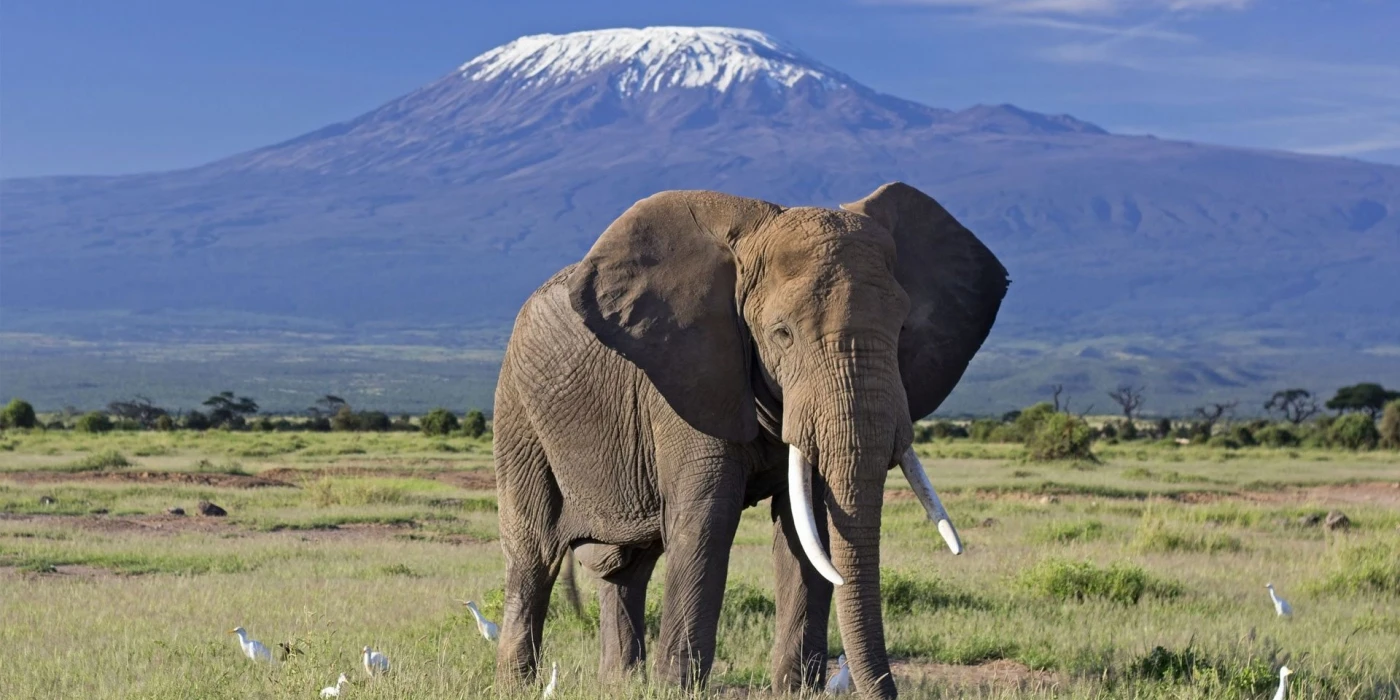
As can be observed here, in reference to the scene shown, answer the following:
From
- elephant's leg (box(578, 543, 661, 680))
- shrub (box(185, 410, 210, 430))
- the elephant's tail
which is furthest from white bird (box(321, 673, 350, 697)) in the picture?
shrub (box(185, 410, 210, 430))

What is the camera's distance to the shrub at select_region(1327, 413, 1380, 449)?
49.5 metres

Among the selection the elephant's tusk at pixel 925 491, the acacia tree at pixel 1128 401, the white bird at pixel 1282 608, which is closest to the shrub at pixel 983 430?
the acacia tree at pixel 1128 401

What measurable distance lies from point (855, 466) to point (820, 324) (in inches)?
24.2

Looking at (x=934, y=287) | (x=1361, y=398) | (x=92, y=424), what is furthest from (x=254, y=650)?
(x=1361, y=398)

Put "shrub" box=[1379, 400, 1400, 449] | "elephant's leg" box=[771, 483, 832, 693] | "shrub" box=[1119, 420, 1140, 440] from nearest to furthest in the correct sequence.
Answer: "elephant's leg" box=[771, 483, 832, 693] → "shrub" box=[1379, 400, 1400, 449] → "shrub" box=[1119, 420, 1140, 440]

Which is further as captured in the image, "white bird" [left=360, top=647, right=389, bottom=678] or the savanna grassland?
the savanna grassland

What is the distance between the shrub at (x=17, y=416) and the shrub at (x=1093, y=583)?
45.2 metres

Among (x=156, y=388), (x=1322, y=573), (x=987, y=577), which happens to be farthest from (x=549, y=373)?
(x=156, y=388)

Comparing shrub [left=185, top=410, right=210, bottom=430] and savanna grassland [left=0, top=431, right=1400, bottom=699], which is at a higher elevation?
savanna grassland [left=0, top=431, right=1400, bottom=699]

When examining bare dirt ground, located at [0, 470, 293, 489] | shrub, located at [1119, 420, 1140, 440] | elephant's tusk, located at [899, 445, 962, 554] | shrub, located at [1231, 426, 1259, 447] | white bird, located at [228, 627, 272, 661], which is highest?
elephant's tusk, located at [899, 445, 962, 554]

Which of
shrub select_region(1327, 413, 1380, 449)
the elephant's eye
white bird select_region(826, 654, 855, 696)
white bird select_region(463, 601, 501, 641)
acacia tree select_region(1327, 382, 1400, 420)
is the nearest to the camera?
the elephant's eye

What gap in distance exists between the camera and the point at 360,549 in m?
17.9

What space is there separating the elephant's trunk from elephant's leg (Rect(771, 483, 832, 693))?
0.85 m

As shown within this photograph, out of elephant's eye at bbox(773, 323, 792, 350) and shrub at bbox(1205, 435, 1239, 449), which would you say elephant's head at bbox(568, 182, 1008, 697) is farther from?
shrub at bbox(1205, 435, 1239, 449)
